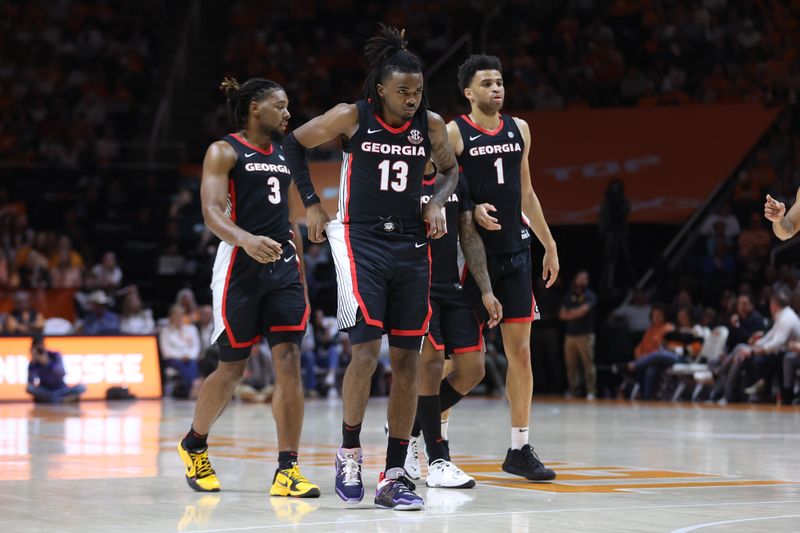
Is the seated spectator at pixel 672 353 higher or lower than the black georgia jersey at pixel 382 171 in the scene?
lower

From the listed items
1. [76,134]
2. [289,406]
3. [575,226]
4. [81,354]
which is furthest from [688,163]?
[289,406]

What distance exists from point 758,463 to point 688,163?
462 inches

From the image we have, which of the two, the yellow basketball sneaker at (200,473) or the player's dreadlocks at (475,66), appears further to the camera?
the player's dreadlocks at (475,66)

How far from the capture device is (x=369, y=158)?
6520mm

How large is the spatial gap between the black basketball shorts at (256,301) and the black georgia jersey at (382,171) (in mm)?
654

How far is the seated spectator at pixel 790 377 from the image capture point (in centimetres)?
1614

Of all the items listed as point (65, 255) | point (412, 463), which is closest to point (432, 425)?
point (412, 463)

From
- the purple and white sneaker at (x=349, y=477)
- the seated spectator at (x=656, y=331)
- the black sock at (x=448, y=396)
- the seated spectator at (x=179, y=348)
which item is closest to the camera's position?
the purple and white sneaker at (x=349, y=477)

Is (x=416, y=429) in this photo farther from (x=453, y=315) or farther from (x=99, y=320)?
(x=99, y=320)

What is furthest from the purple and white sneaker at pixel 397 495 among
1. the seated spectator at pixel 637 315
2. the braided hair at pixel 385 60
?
the seated spectator at pixel 637 315

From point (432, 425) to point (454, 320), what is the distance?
2.12 feet

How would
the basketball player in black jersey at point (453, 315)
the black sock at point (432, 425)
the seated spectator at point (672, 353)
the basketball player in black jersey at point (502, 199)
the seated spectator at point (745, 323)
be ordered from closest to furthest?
the black sock at point (432, 425), the basketball player in black jersey at point (453, 315), the basketball player in black jersey at point (502, 199), the seated spectator at point (745, 323), the seated spectator at point (672, 353)

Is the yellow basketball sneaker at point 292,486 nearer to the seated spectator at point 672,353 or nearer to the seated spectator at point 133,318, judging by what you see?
the seated spectator at point 672,353

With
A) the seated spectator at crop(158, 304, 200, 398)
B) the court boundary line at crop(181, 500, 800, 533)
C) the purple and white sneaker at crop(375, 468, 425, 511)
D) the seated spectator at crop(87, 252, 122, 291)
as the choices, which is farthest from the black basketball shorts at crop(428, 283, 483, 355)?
the seated spectator at crop(87, 252, 122, 291)
